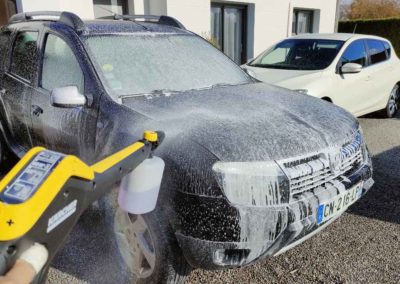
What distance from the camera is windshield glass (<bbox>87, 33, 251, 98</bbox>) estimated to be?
2848 mm

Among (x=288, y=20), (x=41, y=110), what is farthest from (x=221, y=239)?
(x=288, y=20)

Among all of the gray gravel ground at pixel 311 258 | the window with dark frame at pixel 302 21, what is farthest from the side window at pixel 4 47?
the window with dark frame at pixel 302 21

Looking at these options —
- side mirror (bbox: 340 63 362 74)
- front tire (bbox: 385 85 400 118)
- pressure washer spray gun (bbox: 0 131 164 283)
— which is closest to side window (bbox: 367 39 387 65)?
front tire (bbox: 385 85 400 118)

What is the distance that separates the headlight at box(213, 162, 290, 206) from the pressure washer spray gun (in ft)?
1.86

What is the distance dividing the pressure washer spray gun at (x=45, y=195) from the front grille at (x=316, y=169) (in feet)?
3.16

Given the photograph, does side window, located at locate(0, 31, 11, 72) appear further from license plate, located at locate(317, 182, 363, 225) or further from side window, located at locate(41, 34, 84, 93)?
license plate, located at locate(317, 182, 363, 225)

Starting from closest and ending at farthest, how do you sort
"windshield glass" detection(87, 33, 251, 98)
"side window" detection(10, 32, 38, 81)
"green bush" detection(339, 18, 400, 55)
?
"windshield glass" detection(87, 33, 251, 98)
"side window" detection(10, 32, 38, 81)
"green bush" detection(339, 18, 400, 55)

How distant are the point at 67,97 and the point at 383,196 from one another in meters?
3.10

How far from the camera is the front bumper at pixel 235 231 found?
206cm

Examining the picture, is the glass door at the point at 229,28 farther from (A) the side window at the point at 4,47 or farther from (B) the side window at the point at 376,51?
(A) the side window at the point at 4,47

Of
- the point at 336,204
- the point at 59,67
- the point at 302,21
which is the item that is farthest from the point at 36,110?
the point at 302,21

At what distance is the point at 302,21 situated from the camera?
15000 millimetres

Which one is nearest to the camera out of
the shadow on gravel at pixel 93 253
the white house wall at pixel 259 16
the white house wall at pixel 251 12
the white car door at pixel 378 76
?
the shadow on gravel at pixel 93 253

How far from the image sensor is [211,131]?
228cm
